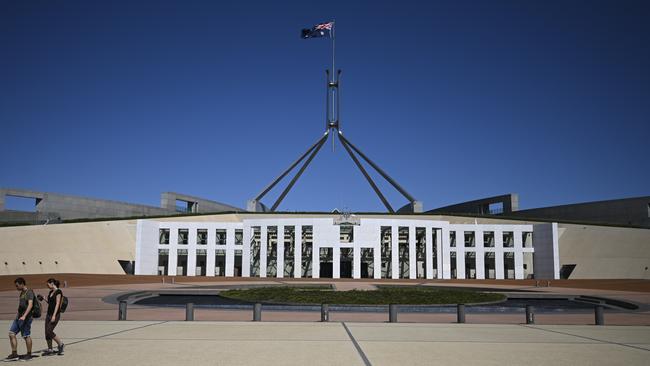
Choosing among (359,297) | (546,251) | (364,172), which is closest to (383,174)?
(364,172)

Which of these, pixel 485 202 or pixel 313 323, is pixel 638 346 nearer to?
pixel 313 323

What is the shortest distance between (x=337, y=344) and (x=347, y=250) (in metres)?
40.3

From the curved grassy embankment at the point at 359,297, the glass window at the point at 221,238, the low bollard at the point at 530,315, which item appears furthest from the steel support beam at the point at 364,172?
the low bollard at the point at 530,315

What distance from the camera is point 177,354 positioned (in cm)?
845

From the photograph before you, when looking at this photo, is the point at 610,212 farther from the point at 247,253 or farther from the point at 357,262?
the point at 247,253

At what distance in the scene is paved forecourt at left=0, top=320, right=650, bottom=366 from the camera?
809 cm

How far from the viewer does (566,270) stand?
4884 centimetres

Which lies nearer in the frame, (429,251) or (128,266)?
(429,251)

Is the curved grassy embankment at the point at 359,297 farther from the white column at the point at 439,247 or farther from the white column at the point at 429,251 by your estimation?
the white column at the point at 439,247

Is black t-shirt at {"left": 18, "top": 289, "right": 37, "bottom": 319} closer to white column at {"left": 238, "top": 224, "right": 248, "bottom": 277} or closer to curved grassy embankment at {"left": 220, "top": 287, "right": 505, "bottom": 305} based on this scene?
curved grassy embankment at {"left": 220, "top": 287, "right": 505, "bottom": 305}

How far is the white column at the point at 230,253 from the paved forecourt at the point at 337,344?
3473cm

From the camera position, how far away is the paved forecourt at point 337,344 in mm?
8086

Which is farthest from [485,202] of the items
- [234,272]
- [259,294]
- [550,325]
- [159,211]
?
[550,325]

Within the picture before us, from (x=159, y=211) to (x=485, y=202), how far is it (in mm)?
39604
